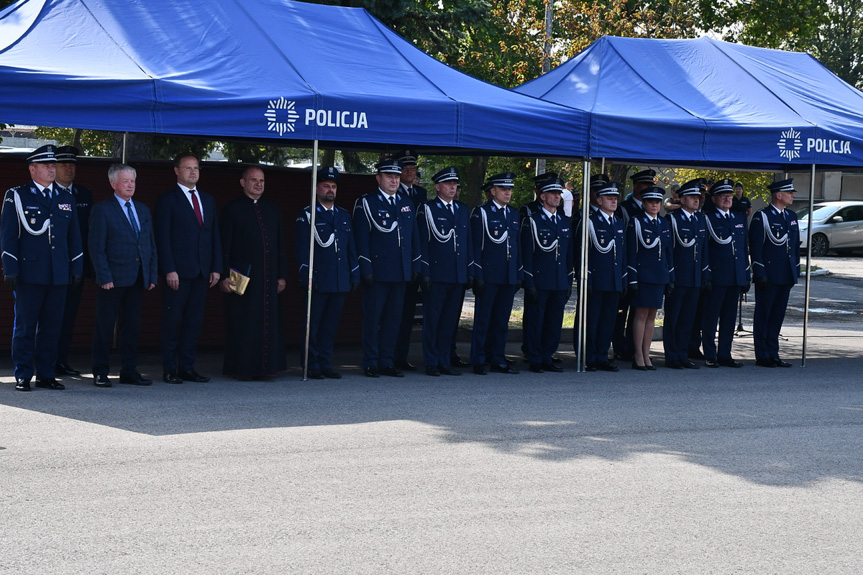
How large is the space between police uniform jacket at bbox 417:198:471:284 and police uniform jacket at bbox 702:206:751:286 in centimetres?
282

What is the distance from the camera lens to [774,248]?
473 inches

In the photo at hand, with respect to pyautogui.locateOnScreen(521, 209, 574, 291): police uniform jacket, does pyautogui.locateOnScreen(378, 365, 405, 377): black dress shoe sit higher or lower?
lower

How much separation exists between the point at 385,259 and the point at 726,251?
377cm

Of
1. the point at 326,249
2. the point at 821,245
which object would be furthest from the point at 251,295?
the point at 821,245

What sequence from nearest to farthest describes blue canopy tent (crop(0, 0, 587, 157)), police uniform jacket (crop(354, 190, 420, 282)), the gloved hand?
blue canopy tent (crop(0, 0, 587, 157))
police uniform jacket (crop(354, 190, 420, 282))
the gloved hand

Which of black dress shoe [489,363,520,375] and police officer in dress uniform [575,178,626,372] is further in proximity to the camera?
police officer in dress uniform [575,178,626,372]

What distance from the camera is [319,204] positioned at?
10109 mm

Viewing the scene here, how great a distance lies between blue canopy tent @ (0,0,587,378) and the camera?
28.0ft

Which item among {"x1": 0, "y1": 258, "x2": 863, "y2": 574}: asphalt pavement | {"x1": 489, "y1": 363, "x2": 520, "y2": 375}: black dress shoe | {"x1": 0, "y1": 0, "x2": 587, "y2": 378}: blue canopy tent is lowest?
{"x1": 0, "y1": 258, "x2": 863, "y2": 574}: asphalt pavement

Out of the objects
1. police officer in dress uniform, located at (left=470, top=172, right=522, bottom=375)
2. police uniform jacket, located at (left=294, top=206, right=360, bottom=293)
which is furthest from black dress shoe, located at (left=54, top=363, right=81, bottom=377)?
police officer in dress uniform, located at (left=470, top=172, right=522, bottom=375)

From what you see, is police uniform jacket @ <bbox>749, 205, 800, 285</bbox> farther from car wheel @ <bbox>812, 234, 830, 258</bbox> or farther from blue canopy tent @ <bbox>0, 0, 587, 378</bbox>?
car wheel @ <bbox>812, 234, 830, 258</bbox>

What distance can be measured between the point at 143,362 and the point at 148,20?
10.3ft

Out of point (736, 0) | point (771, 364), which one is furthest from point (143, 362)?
point (736, 0)

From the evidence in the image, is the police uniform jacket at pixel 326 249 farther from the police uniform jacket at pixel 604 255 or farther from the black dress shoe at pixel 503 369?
the police uniform jacket at pixel 604 255
